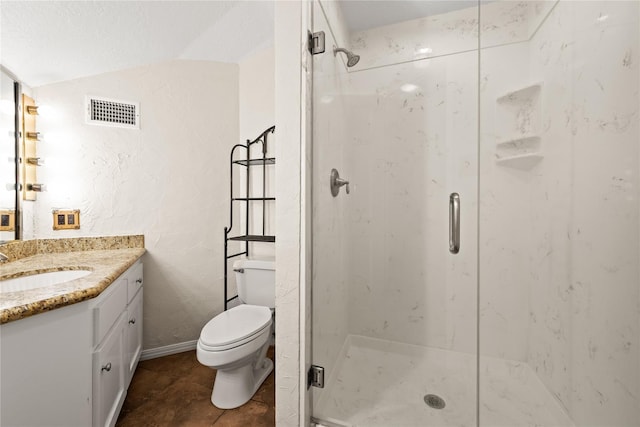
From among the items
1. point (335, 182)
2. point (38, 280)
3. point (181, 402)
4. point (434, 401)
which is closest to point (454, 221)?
point (335, 182)

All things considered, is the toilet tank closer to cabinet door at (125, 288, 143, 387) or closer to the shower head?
cabinet door at (125, 288, 143, 387)

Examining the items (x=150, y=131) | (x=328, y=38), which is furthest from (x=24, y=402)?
(x=328, y=38)

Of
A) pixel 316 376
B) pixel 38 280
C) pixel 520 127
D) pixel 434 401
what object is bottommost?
pixel 434 401

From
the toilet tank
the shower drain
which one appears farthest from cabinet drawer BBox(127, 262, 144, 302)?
the shower drain

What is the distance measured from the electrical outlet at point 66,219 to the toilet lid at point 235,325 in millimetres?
1102

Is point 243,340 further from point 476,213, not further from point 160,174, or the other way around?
point 476,213

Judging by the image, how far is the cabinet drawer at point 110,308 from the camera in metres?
1.08

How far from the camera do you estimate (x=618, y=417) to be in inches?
37.2

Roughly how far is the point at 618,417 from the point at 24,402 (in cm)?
195

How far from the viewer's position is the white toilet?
53.2 inches

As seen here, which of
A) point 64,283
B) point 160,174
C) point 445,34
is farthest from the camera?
point 160,174

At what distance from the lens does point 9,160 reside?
1500 mm

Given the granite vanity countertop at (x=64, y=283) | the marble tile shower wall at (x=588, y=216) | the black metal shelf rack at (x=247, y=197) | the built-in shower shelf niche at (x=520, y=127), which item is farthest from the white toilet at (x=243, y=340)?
the built-in shower shelf niche at (x=520, y=127)

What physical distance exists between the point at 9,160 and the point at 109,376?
4.24 feet
